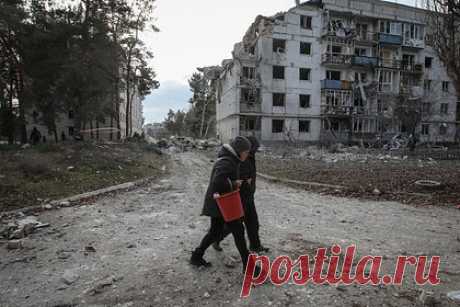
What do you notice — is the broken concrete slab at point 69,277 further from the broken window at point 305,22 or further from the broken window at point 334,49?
the broken window at point 334,49

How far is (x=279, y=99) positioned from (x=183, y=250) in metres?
26.3

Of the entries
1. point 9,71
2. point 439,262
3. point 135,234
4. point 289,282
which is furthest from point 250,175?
point 9,71

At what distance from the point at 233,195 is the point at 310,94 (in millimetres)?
28411

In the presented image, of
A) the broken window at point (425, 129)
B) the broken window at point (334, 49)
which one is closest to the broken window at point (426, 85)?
the broken window at point (425, 129)

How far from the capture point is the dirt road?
289 cm

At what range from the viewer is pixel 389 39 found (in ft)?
101

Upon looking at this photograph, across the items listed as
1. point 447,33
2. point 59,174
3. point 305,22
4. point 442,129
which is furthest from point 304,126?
point 59,174

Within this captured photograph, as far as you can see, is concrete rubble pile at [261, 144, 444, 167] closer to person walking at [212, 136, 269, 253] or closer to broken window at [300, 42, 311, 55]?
person walking at [212, 136, 269, 253]

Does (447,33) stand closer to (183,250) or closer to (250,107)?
(183,250)

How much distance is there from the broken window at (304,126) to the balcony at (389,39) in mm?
12237

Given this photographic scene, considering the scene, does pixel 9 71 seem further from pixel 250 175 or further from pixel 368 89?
pixel 368 89

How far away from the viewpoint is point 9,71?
21016 millimetres

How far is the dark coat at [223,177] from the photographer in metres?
3.19

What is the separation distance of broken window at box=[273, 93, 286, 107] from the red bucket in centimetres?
2642
